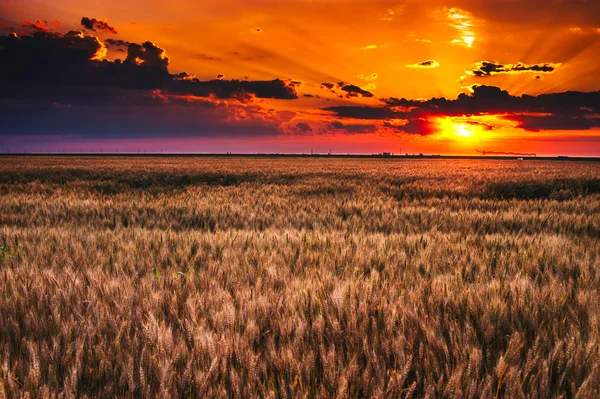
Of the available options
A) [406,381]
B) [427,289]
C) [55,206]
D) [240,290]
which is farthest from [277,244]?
[55,206]

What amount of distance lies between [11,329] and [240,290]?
1.41 m

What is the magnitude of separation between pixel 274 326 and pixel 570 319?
1855mm

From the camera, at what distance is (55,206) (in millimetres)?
8734

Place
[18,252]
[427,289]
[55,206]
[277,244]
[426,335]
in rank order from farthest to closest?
[55,206]
[277,244]
[18,252]
[427,289]
[426,335]

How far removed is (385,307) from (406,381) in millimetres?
642

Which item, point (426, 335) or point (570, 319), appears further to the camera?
point (570, 319)

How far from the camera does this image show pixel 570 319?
234 centimetres

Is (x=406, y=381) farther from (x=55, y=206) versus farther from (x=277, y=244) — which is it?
(x=55, y=206)

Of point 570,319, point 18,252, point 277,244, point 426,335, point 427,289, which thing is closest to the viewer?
point 426,335

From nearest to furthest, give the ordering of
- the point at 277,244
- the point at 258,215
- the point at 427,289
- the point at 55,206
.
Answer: the point at 427,289
the point at 277,244
the point at 258,215
the point at 55,206

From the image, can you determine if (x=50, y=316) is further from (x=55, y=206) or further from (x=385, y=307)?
(x=55, y=206)

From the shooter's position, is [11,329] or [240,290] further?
[240,290]

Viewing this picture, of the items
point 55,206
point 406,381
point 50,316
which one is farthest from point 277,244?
point 55,206

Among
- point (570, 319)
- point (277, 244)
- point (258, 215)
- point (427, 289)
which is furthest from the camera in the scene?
point (258, 215)
